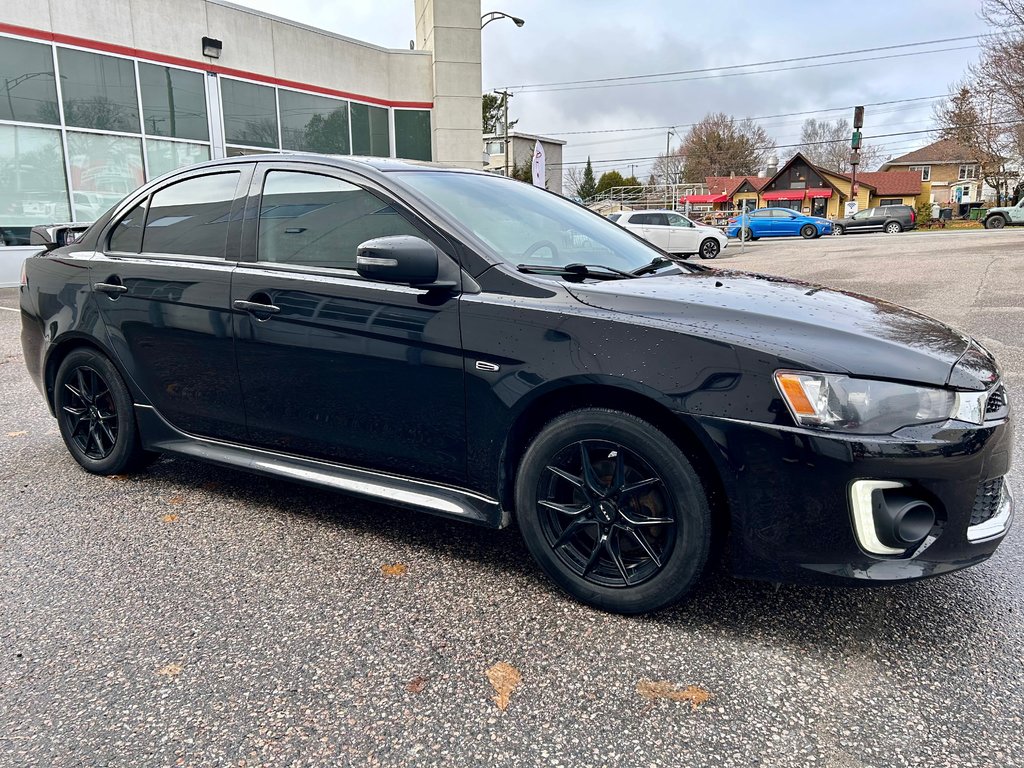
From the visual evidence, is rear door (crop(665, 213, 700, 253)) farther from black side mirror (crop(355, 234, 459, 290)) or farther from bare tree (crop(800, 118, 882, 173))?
bare tree (crop(800, 118, 882, 173))

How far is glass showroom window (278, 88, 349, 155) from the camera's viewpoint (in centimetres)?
2011

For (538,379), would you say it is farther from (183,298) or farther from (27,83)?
(27,83)

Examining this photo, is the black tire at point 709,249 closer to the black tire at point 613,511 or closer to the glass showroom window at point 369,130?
the glass showroom window at point 369,130

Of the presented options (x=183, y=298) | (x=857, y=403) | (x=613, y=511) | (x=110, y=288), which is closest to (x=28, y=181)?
(x=110, y=288)

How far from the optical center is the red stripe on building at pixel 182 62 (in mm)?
15203

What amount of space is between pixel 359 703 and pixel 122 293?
255 cm

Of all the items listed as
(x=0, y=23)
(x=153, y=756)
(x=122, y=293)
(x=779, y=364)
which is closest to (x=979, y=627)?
(x=779, y=364)

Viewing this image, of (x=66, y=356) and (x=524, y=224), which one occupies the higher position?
(x=524, y=224)

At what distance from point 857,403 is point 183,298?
9.44ft

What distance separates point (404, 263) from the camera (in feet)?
8.91

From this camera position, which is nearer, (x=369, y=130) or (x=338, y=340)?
(x=338, y=340)

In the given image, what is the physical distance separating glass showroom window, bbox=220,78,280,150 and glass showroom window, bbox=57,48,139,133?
2.33 m

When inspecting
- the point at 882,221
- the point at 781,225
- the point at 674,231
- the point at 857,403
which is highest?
the point at 882,221

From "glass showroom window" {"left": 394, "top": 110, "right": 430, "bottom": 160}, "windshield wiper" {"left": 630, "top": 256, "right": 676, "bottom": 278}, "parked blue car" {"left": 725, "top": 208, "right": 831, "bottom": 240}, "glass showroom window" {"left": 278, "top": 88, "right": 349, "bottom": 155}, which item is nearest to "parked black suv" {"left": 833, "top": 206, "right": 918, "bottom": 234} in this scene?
"parked blue car" {"left": 725, "top": 208, "right": 831, "bottom": 240}
